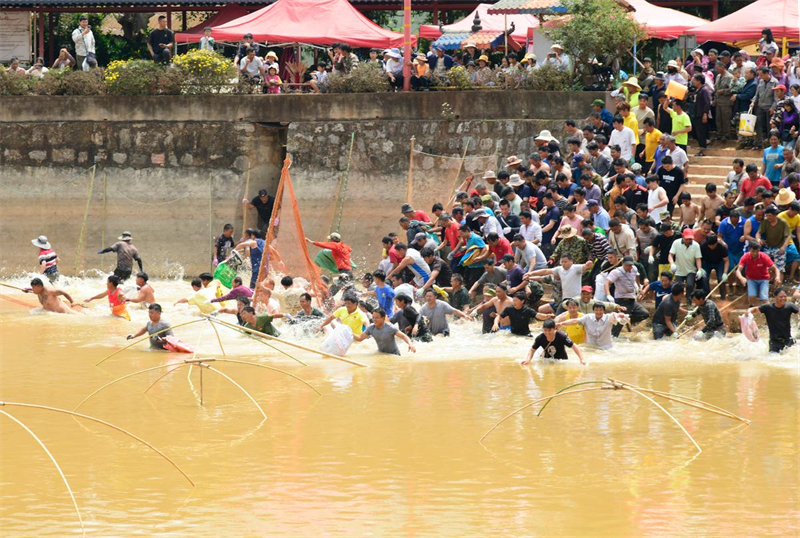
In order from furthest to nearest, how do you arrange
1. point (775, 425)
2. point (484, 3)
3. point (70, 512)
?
point (484, 3) → point (775, 425) → point (70, 512)

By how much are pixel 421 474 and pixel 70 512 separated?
10.2 feet

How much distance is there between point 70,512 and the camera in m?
10.8

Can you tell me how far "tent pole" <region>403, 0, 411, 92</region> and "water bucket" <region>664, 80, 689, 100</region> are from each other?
4754 mm

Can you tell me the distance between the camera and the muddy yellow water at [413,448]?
34.6 ft

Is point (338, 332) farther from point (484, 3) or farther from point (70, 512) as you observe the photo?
point (484, 3)

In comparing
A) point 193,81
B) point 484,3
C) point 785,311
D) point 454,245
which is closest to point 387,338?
point 454,245

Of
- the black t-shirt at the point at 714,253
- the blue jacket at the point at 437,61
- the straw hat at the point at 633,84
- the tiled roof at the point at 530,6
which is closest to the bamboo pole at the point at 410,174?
the blue jacket at the point at 437,61

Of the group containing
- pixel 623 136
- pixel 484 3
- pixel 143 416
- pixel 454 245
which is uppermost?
pixel 484 3

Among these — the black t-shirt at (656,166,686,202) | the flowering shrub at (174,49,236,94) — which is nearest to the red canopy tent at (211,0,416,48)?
the flowering shrub at (174,49,236,94)

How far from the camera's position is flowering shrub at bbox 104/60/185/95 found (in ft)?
80.5

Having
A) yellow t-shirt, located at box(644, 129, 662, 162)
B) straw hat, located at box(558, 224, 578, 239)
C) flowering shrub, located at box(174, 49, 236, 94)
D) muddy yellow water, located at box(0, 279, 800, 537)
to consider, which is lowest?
muddy yellow water, located at box(0, 279, 800, 537)

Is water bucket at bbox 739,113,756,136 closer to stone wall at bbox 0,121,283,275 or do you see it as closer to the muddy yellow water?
the muddy yellow water

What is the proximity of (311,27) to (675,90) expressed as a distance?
24.2 ft

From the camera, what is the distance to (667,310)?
17.4 meters
